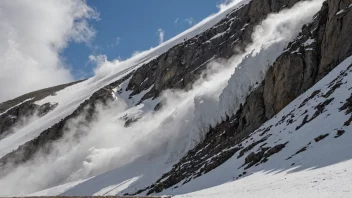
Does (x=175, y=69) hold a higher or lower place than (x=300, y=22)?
higher

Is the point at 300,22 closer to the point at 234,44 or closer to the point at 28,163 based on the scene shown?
the point at 234,44

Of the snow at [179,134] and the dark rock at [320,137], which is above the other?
the snow at [179,134]

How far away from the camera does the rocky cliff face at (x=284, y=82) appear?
35344 mm

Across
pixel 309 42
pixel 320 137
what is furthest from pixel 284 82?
pixel 320 137

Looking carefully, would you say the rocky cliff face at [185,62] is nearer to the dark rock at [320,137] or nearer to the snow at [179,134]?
the snow at [179,134]

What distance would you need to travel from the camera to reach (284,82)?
127 ft

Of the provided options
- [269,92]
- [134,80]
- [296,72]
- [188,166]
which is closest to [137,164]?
[188,166]

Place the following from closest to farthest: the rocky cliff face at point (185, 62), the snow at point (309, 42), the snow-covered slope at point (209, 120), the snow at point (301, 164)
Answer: the snow at point (301, 164), the snow-covered slope at point (209, 120), the snow at point (309, 42), the rocky cliff face at point (185, 62)

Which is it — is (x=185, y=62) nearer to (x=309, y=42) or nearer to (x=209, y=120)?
(x=209, y=120)

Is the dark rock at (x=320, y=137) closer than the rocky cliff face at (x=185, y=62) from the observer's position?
Yes

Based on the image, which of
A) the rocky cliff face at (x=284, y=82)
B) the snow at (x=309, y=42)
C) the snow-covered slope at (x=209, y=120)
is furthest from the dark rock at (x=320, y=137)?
the snow at (x=309, y=42)

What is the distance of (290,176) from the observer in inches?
745

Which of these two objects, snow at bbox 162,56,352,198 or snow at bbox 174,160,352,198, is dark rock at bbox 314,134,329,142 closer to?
snow at bbox 162,56,352,198

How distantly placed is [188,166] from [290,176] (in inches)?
835
